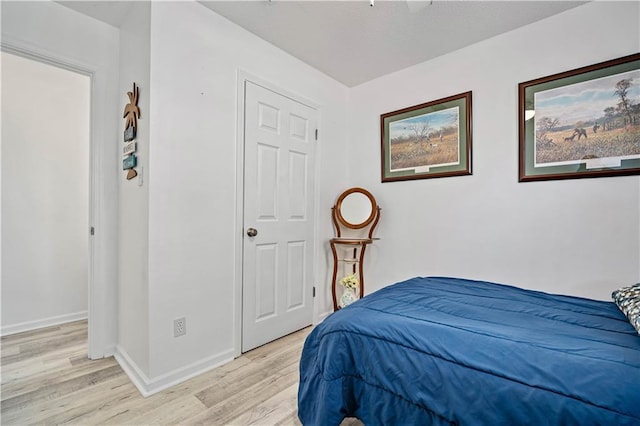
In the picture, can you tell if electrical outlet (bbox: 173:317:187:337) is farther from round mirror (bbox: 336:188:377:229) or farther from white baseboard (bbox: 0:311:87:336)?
white baseboard (bbox: 0:311:87:336)

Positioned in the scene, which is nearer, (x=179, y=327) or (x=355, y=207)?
(x=179, y=327)

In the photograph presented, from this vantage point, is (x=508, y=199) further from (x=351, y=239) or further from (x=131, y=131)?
(x=131, y=131)

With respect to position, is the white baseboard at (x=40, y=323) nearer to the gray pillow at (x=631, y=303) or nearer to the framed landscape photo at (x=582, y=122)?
the gray pillow at (x=631, y=303)

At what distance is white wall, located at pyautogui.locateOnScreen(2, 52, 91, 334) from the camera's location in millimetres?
2643

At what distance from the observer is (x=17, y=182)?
2693 mm

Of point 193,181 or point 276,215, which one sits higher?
point 193,181

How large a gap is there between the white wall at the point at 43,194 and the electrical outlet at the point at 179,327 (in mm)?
1881

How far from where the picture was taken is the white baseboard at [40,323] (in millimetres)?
2572

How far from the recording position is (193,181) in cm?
194

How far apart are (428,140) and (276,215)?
1545mm

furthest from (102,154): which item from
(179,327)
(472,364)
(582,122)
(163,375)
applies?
(582,122)

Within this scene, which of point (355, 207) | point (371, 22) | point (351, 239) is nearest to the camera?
point (371, 22)

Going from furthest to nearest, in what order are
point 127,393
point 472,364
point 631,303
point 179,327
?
point 179,327
point 127,393
point 631,303
point 472,364

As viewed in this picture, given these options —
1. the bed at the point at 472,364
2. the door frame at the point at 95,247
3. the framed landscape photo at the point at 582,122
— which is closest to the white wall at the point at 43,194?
the door frame at the point at 95,247
